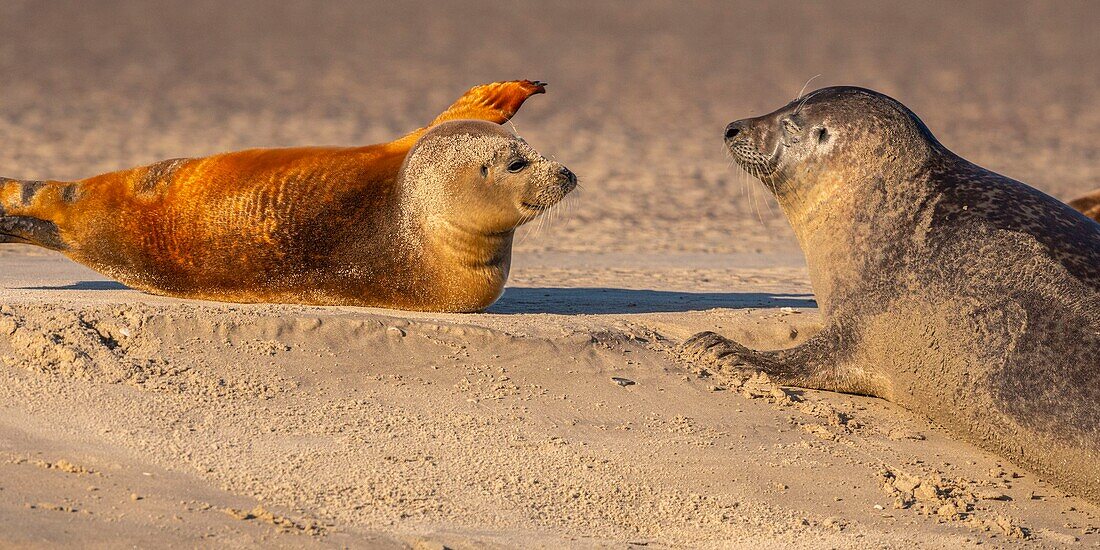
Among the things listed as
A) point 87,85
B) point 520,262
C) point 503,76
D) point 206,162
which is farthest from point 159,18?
point 206,162

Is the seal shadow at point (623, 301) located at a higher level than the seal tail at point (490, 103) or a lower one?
lower

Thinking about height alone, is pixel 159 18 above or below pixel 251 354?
A: above

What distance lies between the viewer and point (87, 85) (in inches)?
783

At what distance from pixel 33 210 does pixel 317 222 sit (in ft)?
4.61

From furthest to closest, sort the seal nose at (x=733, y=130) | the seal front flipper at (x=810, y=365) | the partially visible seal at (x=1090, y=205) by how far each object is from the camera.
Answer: the partially visible seal at (x=1090, y=205) < the seal nose at (x=733, y=130) < the seal front flipper at (x=810, y=365)

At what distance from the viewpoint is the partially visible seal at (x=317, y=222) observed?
6.43 metres

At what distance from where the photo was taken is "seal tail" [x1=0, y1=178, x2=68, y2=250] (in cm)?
669

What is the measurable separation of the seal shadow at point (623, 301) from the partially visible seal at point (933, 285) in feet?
3.42

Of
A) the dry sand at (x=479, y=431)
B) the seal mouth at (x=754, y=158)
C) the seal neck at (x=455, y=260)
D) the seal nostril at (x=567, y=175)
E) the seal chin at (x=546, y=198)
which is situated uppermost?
the seal mouth at (x=754, y=158)

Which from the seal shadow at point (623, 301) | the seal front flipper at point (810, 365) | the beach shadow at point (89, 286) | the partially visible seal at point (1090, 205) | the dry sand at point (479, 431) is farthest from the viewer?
the partially visible seal at point (1090, 205)

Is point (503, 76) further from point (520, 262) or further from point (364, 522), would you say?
point (364, 522)

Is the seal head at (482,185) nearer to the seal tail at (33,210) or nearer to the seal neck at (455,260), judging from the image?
the seal neck at (455,260)

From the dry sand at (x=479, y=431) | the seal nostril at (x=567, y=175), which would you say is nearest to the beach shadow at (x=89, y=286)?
the dry sand at (x=479, y=431)

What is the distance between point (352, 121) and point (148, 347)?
12.8 meters
